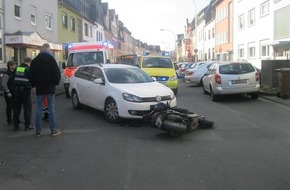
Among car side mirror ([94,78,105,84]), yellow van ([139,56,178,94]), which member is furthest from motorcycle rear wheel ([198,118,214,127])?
yellow van ([139,56,178,94])

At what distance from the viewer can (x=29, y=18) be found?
2642 cm

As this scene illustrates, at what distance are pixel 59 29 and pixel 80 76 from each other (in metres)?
23.3

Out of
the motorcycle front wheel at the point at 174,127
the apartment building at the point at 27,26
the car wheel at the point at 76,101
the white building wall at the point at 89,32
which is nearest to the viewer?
the motorcycle front wheel at the point at 174,127

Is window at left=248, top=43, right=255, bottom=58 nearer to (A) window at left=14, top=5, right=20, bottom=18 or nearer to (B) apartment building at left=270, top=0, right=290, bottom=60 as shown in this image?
(B) apartment building at left=270, top=0, right=290, bottom=60

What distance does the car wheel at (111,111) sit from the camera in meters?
10.1

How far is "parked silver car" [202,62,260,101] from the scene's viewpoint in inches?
571

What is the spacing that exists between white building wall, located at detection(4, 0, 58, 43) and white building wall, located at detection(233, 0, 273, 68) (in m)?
16.7

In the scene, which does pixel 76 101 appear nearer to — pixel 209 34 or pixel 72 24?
pixel 72 24

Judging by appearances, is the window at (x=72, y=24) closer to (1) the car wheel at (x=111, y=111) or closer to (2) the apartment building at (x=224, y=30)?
(2) the apartment building at (x=224, y=30)

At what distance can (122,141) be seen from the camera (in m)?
8.02

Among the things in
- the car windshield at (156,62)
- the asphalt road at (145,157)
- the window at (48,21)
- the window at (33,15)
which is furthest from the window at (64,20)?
the asphalt road at (145,157)

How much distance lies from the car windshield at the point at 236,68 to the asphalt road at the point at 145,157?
4356 mm

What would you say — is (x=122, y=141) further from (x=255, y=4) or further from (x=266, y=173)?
(x=255, y=4)

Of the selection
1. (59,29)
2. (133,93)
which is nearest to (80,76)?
(133,93)
